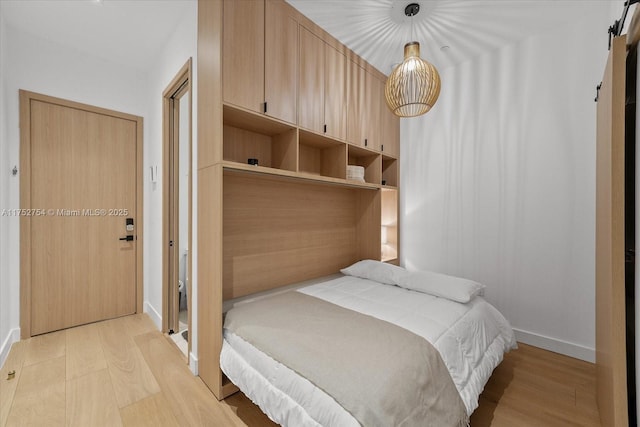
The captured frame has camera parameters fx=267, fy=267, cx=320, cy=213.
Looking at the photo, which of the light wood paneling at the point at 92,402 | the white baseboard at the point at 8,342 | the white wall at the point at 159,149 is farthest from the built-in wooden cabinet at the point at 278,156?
the white baseboard at the point at 8,342

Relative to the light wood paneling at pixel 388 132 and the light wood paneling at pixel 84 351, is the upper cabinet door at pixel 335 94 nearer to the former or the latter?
the light wood paneling at pixel 388 132

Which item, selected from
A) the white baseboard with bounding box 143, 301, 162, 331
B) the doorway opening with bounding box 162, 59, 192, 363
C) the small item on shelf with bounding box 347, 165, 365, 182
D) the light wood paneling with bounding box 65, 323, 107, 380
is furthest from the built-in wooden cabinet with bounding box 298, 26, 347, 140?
the light wood paneling with bounding box 65, 323, 107, 380

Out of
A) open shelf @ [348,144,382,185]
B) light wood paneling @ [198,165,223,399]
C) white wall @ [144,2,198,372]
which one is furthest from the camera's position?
open shelf @ [348,144,382,185]

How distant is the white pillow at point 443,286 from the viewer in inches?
73.5

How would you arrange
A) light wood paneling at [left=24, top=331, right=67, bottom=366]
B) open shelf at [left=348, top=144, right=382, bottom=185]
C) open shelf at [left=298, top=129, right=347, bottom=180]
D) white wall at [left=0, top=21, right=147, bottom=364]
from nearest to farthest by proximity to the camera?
light wood paneling at [left=24, top=331, right=67, bottom=366]
white wall at [left=0, top=21, right=147, bottom=364]
open shelf at [left=298, top=129, right=347, bottom=180]
open shelf at [left=348, top=144, right=382, bottom=185]

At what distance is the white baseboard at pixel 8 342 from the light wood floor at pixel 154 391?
0.04 metres

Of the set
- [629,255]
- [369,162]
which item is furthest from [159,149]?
[629,255]

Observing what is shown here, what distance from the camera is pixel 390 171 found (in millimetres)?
3332

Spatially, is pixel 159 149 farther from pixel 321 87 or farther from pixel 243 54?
pixel 321 87

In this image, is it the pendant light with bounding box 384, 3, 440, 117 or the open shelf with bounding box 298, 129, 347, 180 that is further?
the open shelf with bounding box 298, 129, 347, 180

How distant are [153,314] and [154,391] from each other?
49.7 inches

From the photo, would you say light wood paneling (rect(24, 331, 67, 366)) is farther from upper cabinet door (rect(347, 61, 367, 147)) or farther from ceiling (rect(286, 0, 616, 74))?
ceiling (rect(286, 0, 616, 74))

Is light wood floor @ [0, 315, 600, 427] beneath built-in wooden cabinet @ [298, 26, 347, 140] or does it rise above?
beneath

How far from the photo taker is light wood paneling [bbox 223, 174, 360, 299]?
2.14 m
